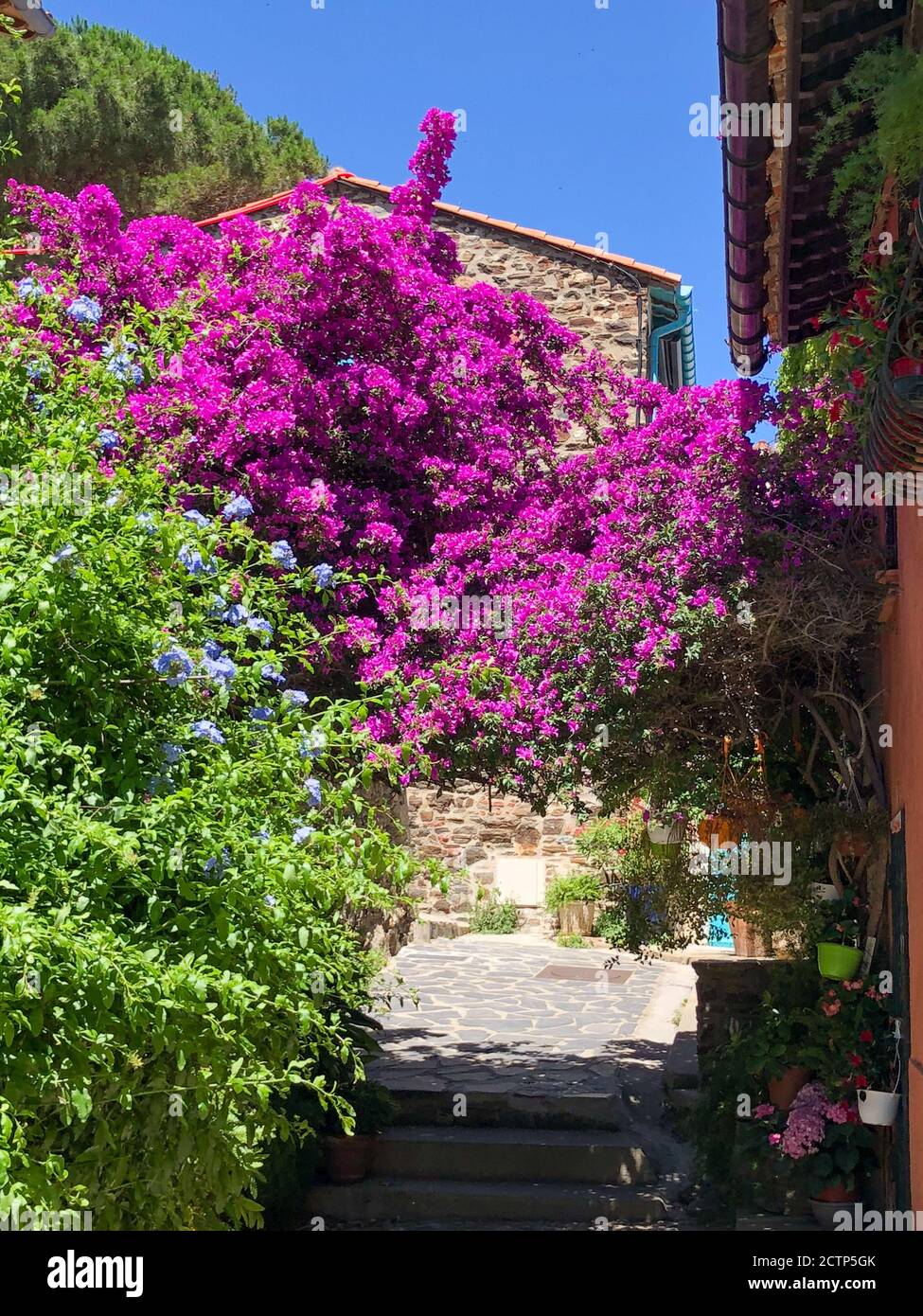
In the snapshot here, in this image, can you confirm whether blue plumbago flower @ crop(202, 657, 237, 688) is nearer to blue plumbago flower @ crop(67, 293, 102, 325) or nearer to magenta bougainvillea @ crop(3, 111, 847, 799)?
blue plumbago flower @ crop(67, 293, 102, 325)

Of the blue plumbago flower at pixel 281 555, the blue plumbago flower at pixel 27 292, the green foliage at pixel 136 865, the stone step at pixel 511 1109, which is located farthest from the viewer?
the stone step at pixel 511 1109

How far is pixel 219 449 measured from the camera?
23.5ft

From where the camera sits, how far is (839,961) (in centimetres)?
688

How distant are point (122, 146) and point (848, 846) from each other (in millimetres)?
15928

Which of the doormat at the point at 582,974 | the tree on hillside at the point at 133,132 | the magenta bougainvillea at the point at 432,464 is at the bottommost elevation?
the doormat at the point at 582,974

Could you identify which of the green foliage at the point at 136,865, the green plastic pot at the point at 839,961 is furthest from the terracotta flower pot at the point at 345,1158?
the green foliage at the point at 136,865

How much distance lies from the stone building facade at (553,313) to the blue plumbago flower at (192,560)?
39.1ft

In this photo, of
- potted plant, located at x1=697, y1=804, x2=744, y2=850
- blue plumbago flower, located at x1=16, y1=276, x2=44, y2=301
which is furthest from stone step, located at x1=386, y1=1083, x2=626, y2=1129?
blue plumbago flower, located at x1=16, y1=276, x2=44, y2=301

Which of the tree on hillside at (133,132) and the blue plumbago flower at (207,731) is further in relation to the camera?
the tree on hillside at (133,132)

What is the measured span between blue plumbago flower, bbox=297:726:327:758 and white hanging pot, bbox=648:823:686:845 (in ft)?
14.8

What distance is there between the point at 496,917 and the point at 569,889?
1178 millimetres

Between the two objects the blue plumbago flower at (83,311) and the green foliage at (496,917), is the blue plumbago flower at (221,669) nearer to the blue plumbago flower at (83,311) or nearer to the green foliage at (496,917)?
the blue plumbago flower at (83,311)

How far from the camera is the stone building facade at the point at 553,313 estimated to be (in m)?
16.6
